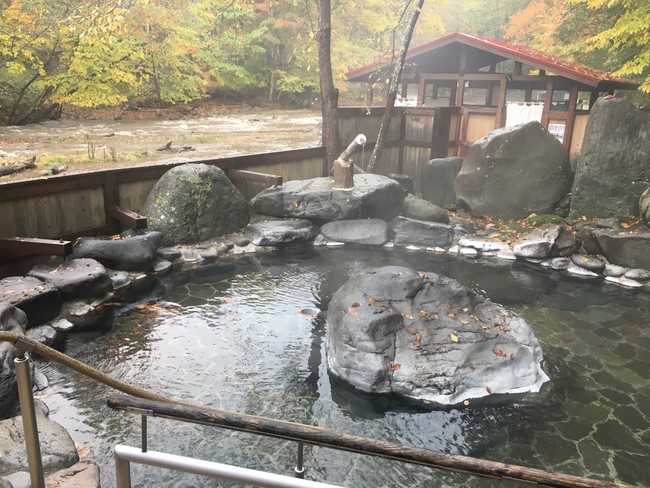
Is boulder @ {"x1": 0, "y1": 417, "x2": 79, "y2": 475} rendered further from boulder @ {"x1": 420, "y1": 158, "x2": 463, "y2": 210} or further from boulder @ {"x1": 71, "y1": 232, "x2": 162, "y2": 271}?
boulder @ {"x1": 420, "y1": 158, "x2": 463, "y2": 210}

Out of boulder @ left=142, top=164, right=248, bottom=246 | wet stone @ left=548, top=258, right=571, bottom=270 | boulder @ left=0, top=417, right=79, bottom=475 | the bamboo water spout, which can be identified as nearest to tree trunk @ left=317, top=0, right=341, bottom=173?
the bamboo water spout

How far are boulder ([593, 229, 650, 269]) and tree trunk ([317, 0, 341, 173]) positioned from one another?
21.3 ft

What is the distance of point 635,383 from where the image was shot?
616 cm

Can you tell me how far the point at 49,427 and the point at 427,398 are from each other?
3.74 metres

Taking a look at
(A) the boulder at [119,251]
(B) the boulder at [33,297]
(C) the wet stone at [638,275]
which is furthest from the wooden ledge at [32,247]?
(C) the wet stone at [638,275]

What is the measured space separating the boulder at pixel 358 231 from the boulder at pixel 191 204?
2.18 meters

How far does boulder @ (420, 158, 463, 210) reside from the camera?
13.6 m

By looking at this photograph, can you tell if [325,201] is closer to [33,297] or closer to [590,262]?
[590,262]

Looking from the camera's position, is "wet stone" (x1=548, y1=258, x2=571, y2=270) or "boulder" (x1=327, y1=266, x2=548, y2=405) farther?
"wet stone" (x1=548, y1=258, x2=571, y2=270)

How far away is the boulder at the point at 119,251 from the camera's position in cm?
857

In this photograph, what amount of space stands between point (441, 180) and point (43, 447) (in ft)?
37.5

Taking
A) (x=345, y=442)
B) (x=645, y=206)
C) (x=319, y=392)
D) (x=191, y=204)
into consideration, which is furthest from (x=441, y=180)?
(x=345, y=442)

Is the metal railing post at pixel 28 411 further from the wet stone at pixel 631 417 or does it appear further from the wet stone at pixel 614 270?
the wet stone at pixel 614 270

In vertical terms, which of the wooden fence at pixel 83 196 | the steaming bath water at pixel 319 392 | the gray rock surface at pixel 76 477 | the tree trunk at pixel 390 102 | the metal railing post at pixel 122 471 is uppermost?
the tree trunk at pixel 390 102
